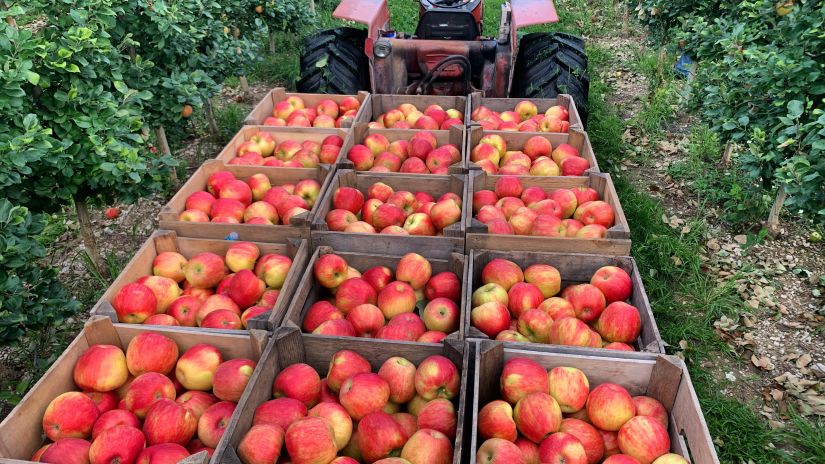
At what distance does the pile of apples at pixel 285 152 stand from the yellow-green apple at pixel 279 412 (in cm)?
195

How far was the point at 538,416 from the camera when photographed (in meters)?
1.97

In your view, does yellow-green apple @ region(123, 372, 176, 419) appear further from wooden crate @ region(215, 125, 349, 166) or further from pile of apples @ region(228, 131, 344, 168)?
wooden crate @ region(215, 125, 349, 166)

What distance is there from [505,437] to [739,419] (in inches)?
74.6

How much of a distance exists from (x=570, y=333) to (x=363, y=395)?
865mm

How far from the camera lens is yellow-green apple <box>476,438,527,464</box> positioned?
180cm

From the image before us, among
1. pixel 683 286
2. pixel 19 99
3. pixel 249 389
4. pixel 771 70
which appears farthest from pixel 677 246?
pixel 19 99

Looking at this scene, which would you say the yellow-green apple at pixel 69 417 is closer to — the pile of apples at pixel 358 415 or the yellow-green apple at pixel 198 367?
the yellow-green apple at pixel 198 367

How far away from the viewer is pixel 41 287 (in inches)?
112

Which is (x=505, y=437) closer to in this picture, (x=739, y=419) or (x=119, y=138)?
(x=739, y=419)

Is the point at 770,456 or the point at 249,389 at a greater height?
the point at 249,389

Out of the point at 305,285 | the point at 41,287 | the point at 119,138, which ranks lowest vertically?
the point at 41,287

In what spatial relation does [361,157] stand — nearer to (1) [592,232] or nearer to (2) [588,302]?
(1) [592,232]

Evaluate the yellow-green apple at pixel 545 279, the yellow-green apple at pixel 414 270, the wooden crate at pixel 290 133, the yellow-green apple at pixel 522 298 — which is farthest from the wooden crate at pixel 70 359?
the wooden crate at pixel 290 133

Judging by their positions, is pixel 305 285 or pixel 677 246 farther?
pixel 677 246
